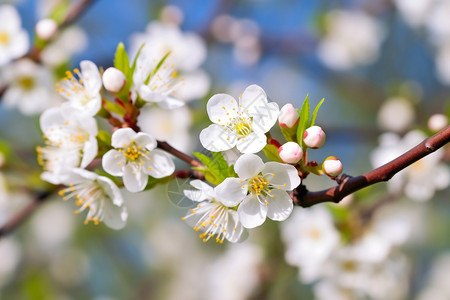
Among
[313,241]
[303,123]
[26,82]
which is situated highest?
[303,123]

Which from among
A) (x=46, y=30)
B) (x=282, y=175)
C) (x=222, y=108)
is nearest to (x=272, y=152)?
(x=282, y=175)

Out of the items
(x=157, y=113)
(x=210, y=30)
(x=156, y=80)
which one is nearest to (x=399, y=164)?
(x=156, y=80)

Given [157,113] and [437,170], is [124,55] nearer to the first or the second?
[437,170]

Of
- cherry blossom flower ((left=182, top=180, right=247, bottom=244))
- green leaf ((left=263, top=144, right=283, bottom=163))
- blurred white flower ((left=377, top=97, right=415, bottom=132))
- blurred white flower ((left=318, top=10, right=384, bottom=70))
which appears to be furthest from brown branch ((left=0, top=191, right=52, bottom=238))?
blurred white flower ((left=318, top=10, right=384, bottom=70))

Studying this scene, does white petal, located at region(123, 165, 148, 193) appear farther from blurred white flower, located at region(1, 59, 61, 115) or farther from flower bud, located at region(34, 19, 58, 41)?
blurred white flower, located at region(1, 59, 61, 115)

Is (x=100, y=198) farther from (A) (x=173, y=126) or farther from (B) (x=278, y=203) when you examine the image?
(A) (x=173, y=126)

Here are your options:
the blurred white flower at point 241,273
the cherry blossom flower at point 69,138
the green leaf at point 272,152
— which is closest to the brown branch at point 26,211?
the cherry blossom flower at point 69,138

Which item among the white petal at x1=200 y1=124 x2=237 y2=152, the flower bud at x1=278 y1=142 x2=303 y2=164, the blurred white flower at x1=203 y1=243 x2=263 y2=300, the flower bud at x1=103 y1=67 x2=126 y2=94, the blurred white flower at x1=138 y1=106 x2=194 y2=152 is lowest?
the blurred white flower at x1=203 y1=243 x2=263 y2=300
